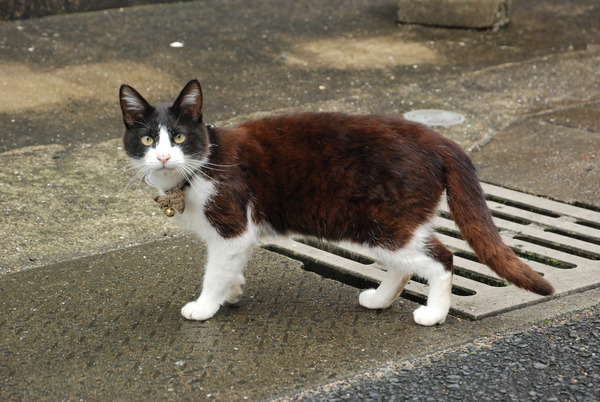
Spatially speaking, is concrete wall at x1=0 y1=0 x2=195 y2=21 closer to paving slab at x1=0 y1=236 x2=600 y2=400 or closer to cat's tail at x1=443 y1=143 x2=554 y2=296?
paving slab at x1=0 y1=236 x2=600 y2=400

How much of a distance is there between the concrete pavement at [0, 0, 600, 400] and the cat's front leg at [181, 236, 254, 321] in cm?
6

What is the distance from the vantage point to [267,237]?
144 inches

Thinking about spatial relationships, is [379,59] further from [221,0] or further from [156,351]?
[156,351]

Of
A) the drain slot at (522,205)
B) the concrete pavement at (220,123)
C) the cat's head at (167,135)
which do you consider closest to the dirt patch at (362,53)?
the concrete pavement at (220,123)

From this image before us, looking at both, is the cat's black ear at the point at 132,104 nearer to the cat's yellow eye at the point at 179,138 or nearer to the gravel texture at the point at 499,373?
the cat's yellow eye at the point at 179,138

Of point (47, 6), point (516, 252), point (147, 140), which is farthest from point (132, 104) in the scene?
point (47, 6)

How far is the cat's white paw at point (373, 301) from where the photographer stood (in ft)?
11.7

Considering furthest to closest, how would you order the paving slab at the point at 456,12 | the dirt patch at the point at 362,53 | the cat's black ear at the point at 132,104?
the paving slab at the point at 456,12, the dirt patch at the point at 362,53, the cat's black ear at the point at 132,104

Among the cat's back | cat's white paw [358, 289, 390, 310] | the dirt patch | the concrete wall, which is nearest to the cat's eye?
the cat's back

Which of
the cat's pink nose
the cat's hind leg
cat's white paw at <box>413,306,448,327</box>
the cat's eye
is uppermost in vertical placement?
the cat's eye

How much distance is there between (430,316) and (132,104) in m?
1.47

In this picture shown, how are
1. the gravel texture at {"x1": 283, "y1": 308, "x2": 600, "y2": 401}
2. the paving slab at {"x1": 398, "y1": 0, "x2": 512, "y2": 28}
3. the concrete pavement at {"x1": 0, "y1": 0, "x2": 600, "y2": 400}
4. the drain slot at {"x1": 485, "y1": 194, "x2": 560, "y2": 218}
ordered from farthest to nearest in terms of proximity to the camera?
the paving slab at {"x1": 398, "y1": 0, "x2": 512, "y2": 28} < the drain slot at {"x1": 485, "y1": 194, "x2": 560, "y2": 218} < the concrete pavement at {"x1": 0, "y1": 0, "x2": 600, "y2": 400} < the gravel texture at {"x1": 283, "y1": 308, "x2": 600, "y2": 401}

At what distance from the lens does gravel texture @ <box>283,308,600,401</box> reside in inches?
116

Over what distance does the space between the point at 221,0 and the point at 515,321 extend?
5.97 m
